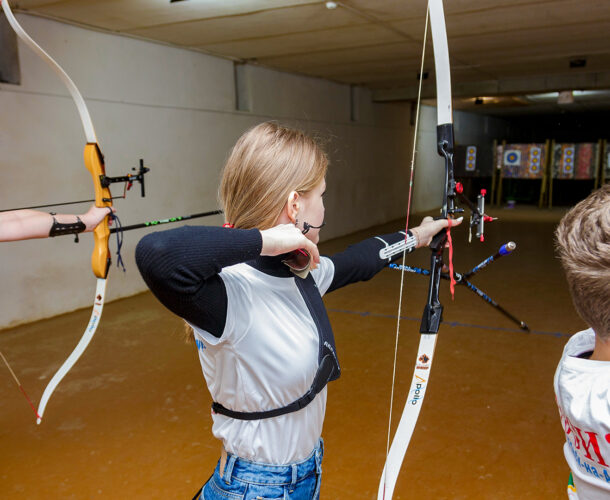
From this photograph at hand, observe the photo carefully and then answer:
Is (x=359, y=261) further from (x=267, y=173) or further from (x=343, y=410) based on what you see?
(x=343, y=410)

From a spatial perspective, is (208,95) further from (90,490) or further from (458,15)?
(90,490)

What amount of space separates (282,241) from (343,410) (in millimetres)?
1431

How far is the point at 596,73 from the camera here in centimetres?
505

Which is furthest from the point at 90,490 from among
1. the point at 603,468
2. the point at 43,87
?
the point at 43,87

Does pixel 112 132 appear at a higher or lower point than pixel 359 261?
higher

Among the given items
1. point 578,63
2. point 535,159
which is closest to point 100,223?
point 578,63

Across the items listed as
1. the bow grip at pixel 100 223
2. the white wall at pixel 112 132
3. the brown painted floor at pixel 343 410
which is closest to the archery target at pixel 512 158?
the white wall at pixel 112 132

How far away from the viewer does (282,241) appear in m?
0.59

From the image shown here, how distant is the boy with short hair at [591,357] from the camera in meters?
0.50

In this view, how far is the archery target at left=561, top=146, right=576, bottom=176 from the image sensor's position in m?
8.62

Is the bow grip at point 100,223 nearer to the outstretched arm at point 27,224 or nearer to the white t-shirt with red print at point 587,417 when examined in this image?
the outstretched arm at point 27,224

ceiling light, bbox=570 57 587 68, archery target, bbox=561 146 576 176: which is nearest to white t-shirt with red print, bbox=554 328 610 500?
ceiling light, bbox=570 57 587 68

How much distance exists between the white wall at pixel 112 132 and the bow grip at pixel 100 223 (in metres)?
1.00

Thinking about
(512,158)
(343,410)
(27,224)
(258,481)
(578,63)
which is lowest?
(343,410)
